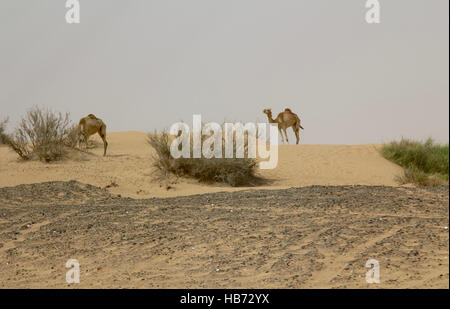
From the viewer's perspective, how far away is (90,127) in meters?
22.8

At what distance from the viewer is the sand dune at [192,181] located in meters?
17.4

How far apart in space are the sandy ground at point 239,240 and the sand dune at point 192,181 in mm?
3862

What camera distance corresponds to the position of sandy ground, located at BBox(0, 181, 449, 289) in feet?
25.0

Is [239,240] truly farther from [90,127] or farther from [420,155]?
[420,155]

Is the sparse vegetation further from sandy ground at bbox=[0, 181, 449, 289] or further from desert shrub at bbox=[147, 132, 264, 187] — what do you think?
sandy ground at bbox=[0, 181, 449, 289]

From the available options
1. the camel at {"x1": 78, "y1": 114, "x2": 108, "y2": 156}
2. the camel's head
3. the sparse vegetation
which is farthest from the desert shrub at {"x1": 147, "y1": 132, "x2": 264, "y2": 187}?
the camel's head

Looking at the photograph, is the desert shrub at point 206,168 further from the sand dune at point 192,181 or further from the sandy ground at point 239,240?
the sandy ground at point 239,240

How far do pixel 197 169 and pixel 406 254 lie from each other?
1085 cm

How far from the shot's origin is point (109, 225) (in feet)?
36.3

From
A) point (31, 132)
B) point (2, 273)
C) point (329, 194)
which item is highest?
point (31, 132)

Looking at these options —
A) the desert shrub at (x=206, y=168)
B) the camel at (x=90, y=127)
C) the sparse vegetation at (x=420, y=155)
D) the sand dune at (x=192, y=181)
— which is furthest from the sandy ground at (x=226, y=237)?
the sparse vegetation at (x=420, y=155)

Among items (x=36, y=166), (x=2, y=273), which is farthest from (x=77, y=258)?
(x=36, y=166)

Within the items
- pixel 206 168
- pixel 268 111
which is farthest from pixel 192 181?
pixel 268 111
